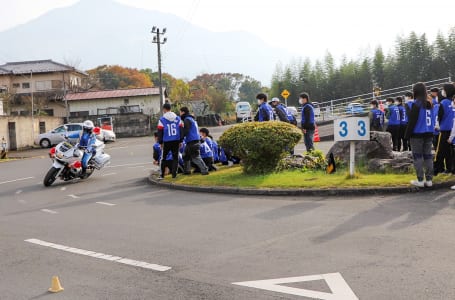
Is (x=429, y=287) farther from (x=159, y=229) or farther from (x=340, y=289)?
(x=159, y=229)

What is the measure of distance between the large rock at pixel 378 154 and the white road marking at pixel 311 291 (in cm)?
669

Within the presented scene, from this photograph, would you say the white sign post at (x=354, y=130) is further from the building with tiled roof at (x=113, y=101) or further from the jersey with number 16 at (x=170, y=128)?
the building with tiled roof at (x=113, y=101)

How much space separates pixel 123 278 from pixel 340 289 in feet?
7.13

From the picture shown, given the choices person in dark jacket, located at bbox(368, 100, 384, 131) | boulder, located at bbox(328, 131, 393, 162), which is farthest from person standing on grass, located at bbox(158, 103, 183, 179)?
person in dark jacket, located at bbox(368, 100, 384, 131)

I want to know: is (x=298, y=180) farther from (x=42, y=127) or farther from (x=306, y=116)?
(x=42, y=127)

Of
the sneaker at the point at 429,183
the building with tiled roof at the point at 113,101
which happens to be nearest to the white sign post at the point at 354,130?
the sneaker at the point at 429,183

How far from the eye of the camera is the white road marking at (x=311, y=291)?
4.32 meters

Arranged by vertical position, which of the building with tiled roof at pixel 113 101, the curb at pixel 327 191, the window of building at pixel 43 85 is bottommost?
the curb at pixel 327 191

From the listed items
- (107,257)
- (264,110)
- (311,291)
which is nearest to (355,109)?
(264,110)

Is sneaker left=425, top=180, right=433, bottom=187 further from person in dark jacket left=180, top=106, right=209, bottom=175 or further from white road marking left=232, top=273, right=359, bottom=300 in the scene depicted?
person in dark jacket left=180, top=106, right=209, bottom=175

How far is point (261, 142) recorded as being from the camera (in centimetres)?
1130

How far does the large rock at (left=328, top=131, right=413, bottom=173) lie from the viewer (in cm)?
1101

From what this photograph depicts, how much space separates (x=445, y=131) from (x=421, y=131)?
4.03ft

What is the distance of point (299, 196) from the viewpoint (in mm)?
9562
